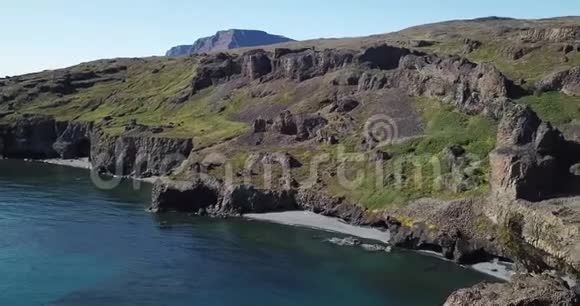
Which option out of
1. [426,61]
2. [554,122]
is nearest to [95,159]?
[426,61]

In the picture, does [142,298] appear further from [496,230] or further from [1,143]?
[1,143]

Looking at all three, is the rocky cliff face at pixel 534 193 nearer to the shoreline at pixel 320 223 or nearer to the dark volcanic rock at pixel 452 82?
the shoreline at pixel 320 223

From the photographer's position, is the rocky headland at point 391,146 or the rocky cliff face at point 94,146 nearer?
the rocky headland at point 391,146

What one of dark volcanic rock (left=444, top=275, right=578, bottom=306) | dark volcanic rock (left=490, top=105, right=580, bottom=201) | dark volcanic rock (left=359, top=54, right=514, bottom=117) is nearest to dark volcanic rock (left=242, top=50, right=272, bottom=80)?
dark volcanic rock (left=359, top=54, right=514, bottom=117)

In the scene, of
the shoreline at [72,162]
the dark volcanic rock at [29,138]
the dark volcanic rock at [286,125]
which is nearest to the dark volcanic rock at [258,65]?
the dark volcanic rock at [286,125]

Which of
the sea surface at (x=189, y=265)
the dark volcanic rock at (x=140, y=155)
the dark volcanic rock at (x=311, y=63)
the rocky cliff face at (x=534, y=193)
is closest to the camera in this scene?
the sea surface at (x=189, y=265)

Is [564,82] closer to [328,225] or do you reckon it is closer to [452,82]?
[452,82]
